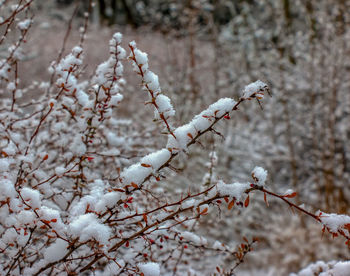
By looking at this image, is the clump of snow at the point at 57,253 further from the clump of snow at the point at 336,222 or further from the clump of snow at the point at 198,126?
the clump of snow at the point at 336,222

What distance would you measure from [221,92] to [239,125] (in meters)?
0.91

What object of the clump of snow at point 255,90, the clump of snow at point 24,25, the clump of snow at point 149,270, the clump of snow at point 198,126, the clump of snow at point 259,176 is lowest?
the clump of snow at point 149,270

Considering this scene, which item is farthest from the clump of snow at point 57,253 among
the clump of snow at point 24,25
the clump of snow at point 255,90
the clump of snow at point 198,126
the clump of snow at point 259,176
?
the clump of snow at point 24,25

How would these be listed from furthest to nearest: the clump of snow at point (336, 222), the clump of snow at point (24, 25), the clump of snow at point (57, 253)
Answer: the clump of snow at point (24, 25) < the clump of snow at point (57, 253) < the clump of snow at point (336, 222)

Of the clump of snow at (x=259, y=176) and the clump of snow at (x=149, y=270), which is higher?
the clump of snow at (x=259, y=176)

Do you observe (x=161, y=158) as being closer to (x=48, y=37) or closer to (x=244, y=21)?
(x=244, y=21)

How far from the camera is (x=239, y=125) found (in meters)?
8.00

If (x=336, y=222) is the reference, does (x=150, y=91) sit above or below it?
above

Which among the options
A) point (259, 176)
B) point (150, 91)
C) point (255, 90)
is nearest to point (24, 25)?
point (150, 91)

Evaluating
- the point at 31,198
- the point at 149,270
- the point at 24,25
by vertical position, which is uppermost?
the point at 24,25

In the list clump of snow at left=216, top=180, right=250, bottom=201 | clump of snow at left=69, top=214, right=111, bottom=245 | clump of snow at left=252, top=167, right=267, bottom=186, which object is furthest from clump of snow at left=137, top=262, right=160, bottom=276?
clump of snow at left=252, top=167, right=267, bottom=186

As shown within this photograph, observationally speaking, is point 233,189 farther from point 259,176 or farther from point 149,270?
point 149,270

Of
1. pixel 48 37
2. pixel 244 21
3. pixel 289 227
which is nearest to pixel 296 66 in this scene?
pixel 244 21

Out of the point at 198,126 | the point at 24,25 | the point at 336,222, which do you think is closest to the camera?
the point at 336,222
